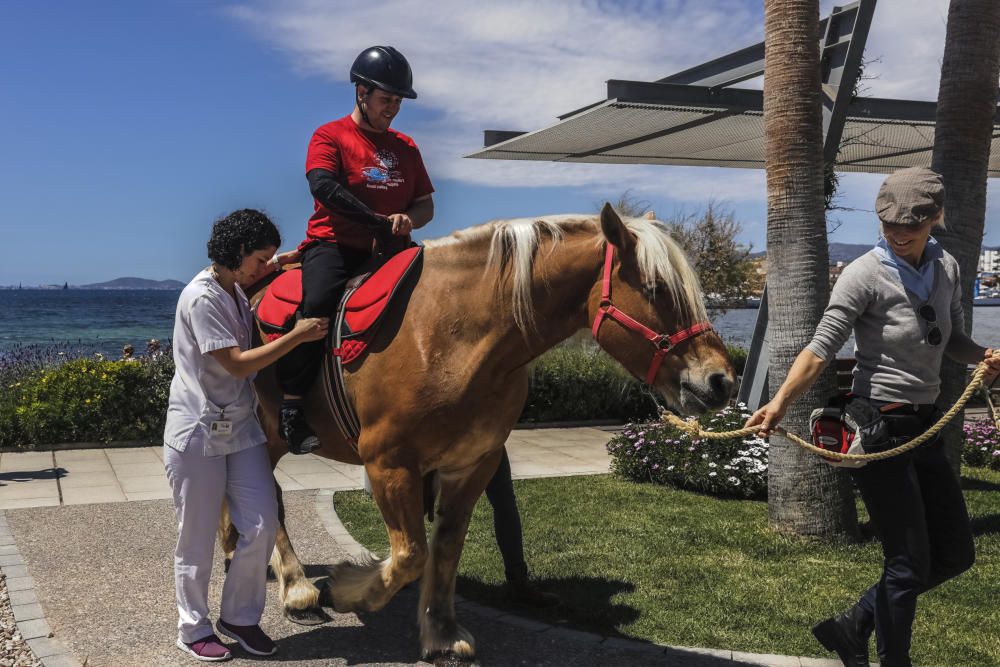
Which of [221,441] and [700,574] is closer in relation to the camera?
[221,441]

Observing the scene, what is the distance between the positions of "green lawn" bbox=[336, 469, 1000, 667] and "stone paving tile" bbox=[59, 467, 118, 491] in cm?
244

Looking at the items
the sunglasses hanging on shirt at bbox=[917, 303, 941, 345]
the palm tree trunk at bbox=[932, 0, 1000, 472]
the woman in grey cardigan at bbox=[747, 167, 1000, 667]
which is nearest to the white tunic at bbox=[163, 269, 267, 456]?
the woman in grey cardigan at bbox=[747, 167, 1000, 667]

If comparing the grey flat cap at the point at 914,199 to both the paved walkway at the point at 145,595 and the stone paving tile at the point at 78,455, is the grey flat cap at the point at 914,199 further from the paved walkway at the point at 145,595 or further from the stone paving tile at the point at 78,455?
the stone paving tile at the point at 78,455

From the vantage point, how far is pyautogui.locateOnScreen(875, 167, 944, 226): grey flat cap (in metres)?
3.31

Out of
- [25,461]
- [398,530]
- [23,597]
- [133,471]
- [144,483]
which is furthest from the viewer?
[25,461]

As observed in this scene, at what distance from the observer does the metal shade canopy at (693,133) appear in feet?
31.4

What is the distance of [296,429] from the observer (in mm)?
4281

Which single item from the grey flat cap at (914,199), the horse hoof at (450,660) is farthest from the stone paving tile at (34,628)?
the grey flat cap at (914,199)

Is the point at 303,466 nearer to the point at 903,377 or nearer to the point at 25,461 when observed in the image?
the point at 25,461

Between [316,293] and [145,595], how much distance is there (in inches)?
89.8

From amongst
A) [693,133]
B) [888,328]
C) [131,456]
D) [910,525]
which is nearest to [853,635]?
[910,525]

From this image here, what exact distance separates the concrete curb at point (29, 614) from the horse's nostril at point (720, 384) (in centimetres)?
312

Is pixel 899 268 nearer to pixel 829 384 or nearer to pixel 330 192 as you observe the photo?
pixel 330 192

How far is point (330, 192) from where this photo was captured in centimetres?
401
